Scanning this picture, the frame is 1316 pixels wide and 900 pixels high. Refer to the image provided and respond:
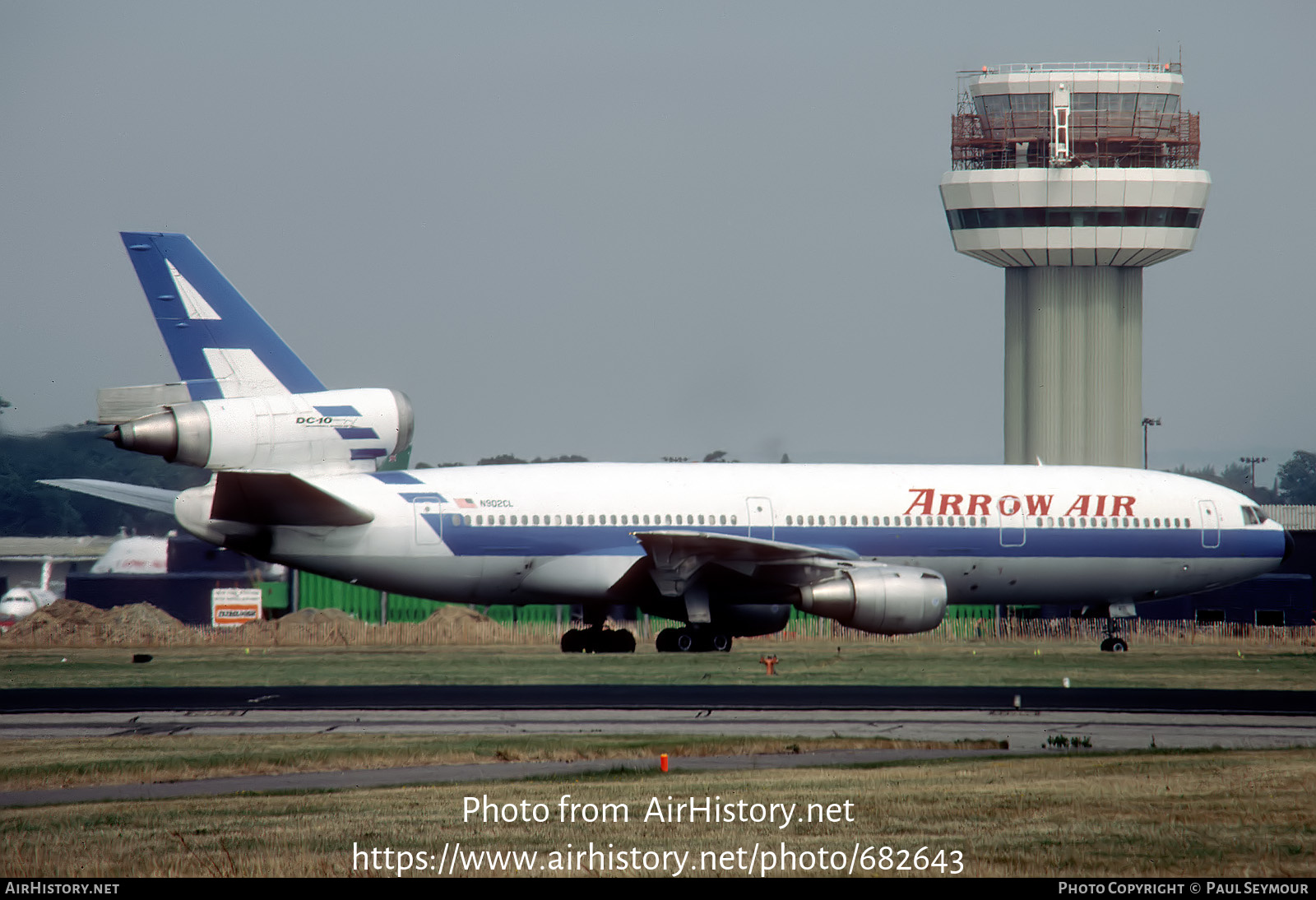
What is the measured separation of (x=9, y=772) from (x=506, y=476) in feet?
54.9

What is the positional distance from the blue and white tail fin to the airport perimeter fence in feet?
48.7

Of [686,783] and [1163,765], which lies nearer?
[686,783]

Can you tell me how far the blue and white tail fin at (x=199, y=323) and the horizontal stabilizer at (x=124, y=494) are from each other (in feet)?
15.5

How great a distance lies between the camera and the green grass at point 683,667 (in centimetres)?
2991

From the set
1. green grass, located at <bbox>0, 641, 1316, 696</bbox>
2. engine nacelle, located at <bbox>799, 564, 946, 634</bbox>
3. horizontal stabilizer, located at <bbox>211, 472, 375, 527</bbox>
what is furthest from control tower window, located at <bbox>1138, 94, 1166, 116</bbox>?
horizontal stabilizer, located at <bbox>211, 472, 375, 527</bbox>

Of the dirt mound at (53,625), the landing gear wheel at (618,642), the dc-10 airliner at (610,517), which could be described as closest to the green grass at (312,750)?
the dc-10 airliner at (610,517)

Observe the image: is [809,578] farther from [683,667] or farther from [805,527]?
[683,667]

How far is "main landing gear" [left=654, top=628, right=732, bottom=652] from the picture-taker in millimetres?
34469

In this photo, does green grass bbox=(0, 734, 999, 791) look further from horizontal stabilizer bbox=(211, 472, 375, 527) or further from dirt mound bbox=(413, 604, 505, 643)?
dirt mound bbox=(413, 604, 505, 643)

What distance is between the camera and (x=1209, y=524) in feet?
122

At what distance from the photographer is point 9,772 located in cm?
1755

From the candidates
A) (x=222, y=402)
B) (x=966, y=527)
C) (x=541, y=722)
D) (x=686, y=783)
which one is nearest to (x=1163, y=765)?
(x=686, y=783)
